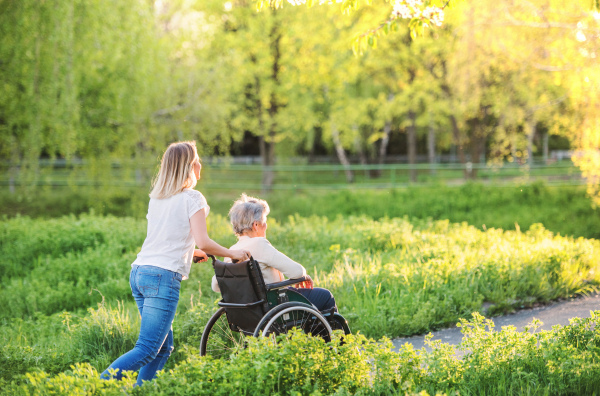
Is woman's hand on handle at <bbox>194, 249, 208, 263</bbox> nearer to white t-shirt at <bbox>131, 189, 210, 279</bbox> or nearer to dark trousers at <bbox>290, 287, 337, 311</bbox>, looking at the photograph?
white t-shirt at <bbox>131, 189, 210, 279</bbox>

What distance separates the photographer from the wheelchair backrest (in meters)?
3.98

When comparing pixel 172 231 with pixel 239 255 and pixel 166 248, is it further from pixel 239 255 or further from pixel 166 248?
pixel 239 255

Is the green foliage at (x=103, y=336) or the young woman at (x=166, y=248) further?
the green foliage at (x=103, y=336)

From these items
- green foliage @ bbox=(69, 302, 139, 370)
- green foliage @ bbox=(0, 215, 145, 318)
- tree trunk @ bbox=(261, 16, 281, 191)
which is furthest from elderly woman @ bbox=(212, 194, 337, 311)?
tree trunk @ bbox=(261, 16, 281, 191)

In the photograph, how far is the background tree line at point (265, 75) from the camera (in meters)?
12.0

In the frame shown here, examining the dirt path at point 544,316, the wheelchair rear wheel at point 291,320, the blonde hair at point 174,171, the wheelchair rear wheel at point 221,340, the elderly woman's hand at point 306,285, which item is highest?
the blonde hair at point 174,171

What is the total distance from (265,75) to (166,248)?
2111 centimetres

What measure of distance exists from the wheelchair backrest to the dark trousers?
18.2 inches

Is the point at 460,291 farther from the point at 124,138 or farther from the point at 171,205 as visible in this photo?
the point at 124,138

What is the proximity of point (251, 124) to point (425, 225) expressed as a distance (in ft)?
50.4

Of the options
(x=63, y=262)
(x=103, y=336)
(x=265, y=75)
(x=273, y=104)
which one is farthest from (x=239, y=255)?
(x=273, y=104)

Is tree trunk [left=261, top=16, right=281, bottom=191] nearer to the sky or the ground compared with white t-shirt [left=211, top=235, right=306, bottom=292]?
nearer to the sky

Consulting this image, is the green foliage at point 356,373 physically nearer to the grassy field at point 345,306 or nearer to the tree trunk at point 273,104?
the grassy field at point 345,306

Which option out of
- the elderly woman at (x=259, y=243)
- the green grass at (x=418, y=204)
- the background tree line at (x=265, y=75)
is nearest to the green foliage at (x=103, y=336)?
the elderly woman at (x=259, y=243)
